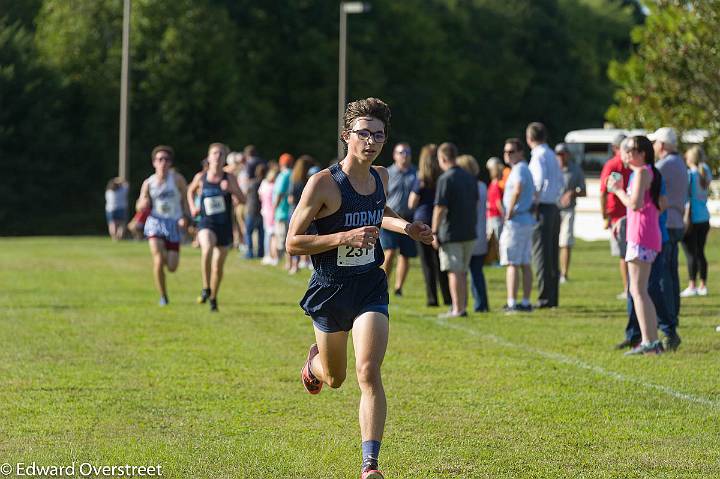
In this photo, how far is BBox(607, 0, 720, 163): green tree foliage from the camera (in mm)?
29781

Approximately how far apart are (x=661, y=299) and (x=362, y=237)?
238 inches

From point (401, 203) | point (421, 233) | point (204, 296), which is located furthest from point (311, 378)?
point (401, 203)

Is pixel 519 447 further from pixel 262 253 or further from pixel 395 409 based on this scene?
pixel 262 253

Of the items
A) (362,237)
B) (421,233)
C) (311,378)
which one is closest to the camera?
(362,237)

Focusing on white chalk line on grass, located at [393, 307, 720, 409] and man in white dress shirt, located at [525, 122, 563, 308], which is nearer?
white chalk line on grass, located at [393, 307, 720, 409]

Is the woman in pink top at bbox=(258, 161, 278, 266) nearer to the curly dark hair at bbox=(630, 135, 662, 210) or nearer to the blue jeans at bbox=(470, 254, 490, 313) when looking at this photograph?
the blue jeans at bbox=(470, 254, 490, 313)

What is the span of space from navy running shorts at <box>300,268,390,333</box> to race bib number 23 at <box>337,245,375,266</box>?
8cm

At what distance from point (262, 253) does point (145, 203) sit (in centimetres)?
1216

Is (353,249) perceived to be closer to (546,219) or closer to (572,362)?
(572,362)

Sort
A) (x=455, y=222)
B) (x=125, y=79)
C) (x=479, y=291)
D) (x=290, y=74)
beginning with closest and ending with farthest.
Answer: (x=455, y=222) < (x=479, y=291) < (x=125, y=79) < (x=290, y=74)

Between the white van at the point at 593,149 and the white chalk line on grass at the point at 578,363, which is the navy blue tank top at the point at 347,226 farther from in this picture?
the white van at the point at 593,149

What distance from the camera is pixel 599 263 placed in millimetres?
25828

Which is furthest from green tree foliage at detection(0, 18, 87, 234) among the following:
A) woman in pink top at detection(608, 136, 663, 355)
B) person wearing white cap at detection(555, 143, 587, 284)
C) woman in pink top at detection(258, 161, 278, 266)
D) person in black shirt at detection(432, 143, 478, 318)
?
woman in pink top at detection(608, 136, 663, 355)

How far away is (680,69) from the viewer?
3053 centimetres
